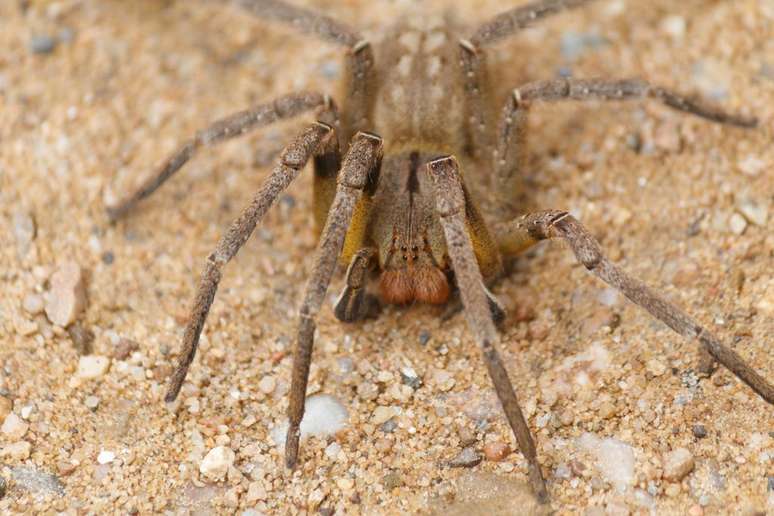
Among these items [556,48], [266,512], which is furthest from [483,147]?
[266,512]

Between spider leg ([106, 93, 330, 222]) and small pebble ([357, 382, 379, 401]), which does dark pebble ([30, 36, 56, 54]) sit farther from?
small pebble ([357, 382, 379, 401])

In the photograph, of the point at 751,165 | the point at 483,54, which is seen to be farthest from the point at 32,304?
the point at 751,165

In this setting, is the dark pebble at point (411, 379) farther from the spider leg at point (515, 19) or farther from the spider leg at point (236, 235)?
the spider leg at point (515, 19)

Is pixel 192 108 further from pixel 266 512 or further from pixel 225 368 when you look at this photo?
pixel 266 512

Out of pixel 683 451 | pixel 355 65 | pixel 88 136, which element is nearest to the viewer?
pixel 683 451

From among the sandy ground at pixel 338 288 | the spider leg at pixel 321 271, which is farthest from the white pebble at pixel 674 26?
the spider leg at pixel 321 271

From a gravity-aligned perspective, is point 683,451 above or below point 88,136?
below

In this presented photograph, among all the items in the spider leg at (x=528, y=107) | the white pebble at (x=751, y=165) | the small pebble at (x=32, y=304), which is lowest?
the small pebble at (x=32, y=304)
